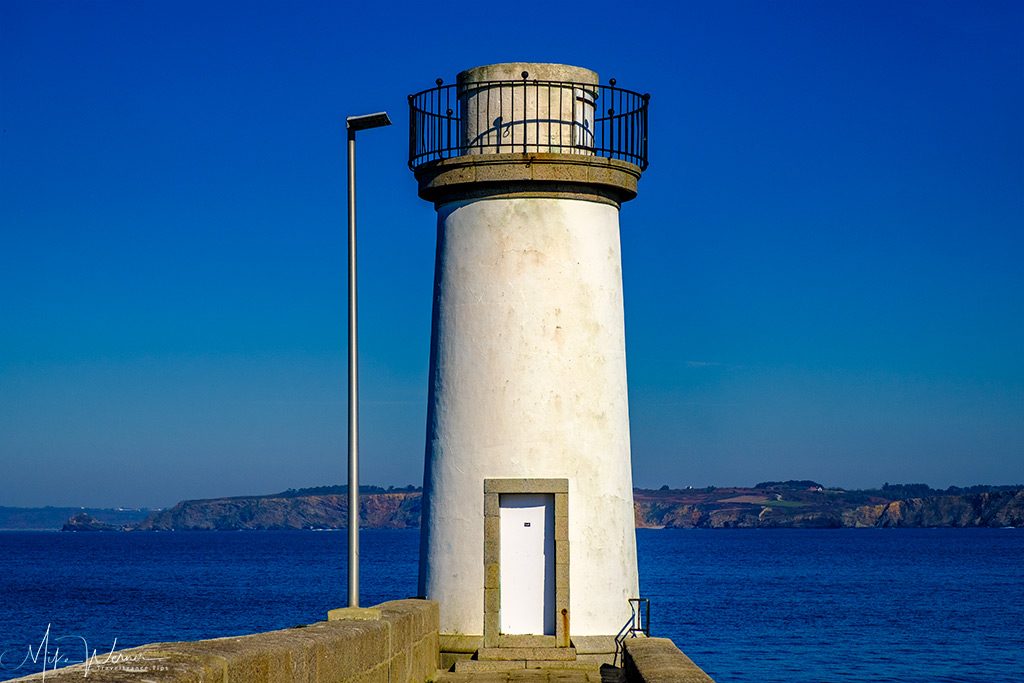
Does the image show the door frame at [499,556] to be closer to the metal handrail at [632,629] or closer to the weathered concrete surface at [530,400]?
the weathered concrete surface at [530,400]

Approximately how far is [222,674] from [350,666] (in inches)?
123

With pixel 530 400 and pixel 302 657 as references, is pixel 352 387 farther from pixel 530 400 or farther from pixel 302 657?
pixel 302 657

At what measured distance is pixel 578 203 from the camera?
15.1 meters

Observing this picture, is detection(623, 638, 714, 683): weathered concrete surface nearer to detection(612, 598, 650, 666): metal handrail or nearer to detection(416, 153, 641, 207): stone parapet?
detection(612, 598, 650, 666): metal handrail

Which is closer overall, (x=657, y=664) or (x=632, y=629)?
(x=657, y=664)

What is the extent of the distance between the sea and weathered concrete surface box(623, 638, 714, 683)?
6.54 metres

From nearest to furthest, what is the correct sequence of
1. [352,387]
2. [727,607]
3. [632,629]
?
[352,387] < [632,629] < [727,607]

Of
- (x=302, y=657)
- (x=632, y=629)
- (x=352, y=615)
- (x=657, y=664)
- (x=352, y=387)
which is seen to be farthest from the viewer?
(x=632, y=629)

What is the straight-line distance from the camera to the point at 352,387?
12.9 meters

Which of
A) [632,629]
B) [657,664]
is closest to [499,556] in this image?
[632,629]

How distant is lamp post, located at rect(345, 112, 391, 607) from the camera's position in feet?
41.8

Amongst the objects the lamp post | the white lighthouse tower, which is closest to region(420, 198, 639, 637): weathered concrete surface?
the white lighthouse tower

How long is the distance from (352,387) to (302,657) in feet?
14.2

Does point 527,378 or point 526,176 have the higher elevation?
point 526,176
